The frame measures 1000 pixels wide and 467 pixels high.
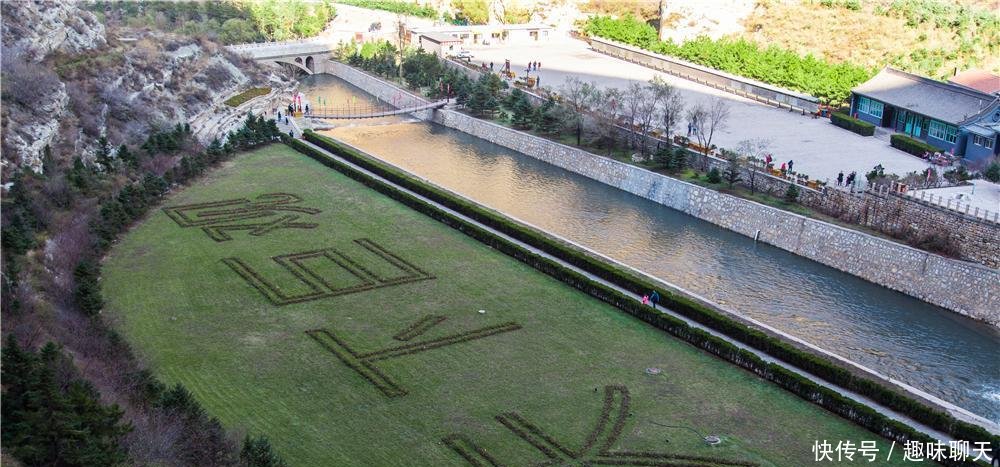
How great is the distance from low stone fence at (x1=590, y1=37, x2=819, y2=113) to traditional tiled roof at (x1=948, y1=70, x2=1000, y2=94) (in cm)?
902

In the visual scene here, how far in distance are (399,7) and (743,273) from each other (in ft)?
253

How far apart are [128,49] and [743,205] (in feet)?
155

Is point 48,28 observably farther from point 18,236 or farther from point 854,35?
point 854,35

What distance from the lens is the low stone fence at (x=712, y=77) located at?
66.4m

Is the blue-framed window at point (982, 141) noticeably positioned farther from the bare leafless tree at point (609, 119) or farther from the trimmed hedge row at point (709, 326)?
the trimmed hedge row at point (709, 326)

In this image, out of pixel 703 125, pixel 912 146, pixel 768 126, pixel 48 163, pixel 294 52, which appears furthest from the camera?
pixel 294 52

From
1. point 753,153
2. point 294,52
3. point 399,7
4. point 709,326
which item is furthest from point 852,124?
point 399,7

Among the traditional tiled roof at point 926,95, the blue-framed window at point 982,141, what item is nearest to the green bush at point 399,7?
the traditional tiled roof at point 926,95

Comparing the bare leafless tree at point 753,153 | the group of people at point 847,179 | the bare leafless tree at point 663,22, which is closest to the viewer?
the group of people at point 847,179

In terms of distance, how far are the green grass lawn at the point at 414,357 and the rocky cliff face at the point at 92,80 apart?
9.40m

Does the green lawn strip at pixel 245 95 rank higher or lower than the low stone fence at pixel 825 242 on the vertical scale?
higher

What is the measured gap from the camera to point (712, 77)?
74.8m

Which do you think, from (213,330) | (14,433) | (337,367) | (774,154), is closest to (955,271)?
(774,154)

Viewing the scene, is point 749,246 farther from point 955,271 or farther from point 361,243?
point 361,243
